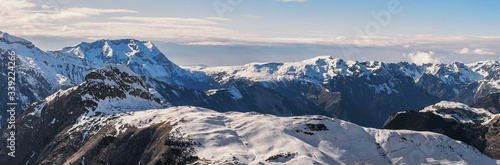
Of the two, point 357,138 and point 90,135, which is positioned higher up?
point 357,138

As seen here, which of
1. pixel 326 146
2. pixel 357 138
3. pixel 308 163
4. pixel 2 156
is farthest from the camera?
pixel 2 156

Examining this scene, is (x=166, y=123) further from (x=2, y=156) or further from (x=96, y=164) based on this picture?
(x=2, y=156)

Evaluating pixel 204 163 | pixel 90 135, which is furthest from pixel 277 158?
pixel 90 135

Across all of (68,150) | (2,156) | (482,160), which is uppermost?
(482,160)

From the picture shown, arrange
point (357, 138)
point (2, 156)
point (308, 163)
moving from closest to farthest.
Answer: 1. point (308, 163)
2. point (357, 138)
3. point (2, 156)

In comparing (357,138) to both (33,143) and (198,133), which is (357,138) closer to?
(198,133)

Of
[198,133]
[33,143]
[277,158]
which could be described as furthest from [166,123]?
[33,143]

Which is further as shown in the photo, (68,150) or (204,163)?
(68,150)
